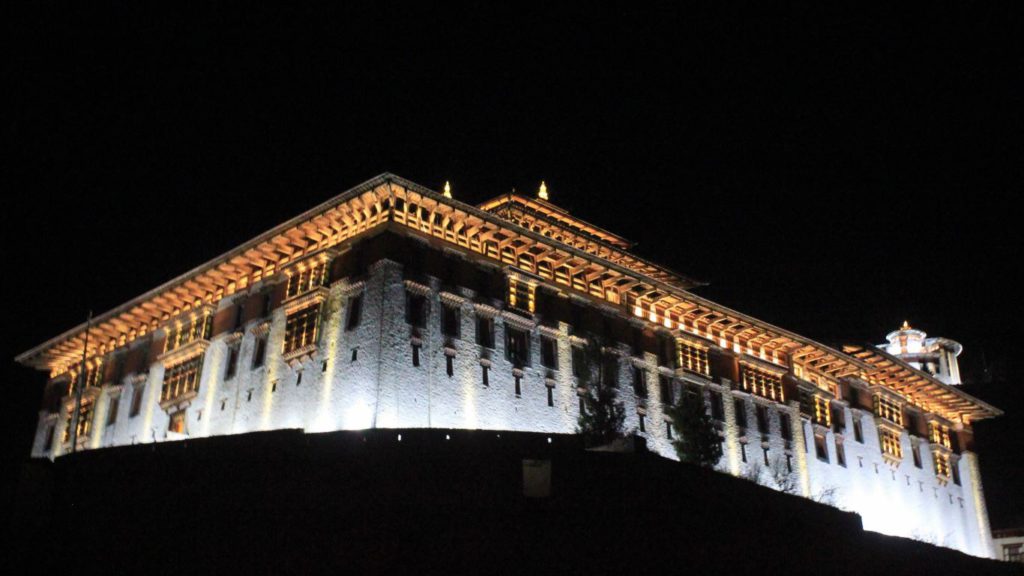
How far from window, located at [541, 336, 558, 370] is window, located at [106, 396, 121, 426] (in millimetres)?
26725

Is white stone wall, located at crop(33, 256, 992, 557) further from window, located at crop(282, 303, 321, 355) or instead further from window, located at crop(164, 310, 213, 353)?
window, located at crop(164, 310, 213, 353)

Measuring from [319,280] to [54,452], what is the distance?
2698 cm

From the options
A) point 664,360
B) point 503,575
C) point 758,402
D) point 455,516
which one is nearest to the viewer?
point 503,575

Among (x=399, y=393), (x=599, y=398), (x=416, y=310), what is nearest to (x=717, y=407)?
(x=599, y=398)

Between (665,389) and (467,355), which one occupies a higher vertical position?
(665,389)

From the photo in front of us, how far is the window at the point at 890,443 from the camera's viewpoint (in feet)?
229

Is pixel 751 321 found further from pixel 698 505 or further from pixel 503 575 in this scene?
pixel 503 575

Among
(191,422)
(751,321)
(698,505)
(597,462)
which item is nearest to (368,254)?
(191,422)

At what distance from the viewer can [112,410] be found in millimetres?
59750

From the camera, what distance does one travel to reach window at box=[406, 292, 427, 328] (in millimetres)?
44969

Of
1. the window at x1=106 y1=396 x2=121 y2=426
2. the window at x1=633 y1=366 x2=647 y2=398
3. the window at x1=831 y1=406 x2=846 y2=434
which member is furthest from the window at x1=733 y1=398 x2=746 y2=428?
the window at x1=106 y1=396 x2=121 y2=426

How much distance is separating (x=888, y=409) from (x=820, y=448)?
10904 millimetres

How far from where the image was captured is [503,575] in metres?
25.8

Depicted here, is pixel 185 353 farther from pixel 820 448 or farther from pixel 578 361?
pixel 820 448
